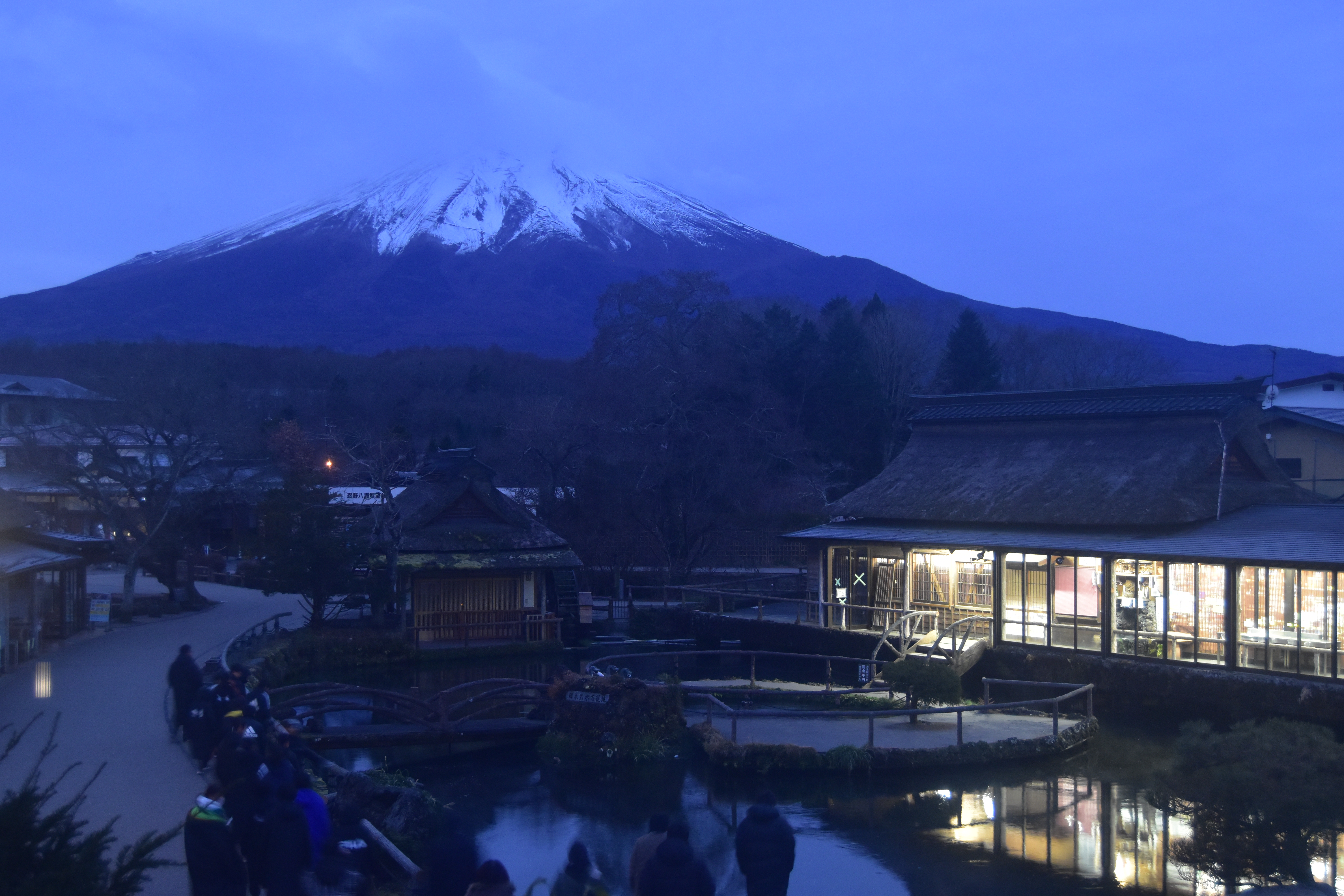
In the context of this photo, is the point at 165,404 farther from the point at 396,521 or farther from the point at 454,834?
the point at 454,834

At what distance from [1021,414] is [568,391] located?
36.8m

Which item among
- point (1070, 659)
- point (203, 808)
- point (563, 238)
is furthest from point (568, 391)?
point (563, 238)

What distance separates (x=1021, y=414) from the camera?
27.0m

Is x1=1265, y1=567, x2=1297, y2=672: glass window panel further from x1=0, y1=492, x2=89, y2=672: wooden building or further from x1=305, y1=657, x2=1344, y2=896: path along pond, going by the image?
x1=0, y1=492, x2=89, y2=672: wooden building

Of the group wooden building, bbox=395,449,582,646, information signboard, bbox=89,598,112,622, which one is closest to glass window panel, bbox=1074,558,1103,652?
wooden building, bbox=395,449,582,646

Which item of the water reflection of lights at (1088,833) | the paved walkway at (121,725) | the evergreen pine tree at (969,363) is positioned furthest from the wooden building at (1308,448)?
the paved walkway at (121,725)

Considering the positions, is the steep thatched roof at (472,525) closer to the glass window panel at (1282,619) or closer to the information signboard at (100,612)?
the information signboard at (100,612)

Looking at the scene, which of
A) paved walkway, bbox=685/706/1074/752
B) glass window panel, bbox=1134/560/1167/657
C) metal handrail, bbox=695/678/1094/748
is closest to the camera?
metal handrail, bbox=695/678/1094/748

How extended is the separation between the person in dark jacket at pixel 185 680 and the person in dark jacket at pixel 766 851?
27.5 feet

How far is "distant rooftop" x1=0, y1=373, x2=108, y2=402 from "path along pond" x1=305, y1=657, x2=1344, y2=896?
41.5 m

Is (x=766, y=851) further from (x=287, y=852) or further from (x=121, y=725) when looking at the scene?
(x=121, y=725)

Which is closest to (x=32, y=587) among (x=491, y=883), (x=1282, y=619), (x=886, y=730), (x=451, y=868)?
(x=886, y=730)

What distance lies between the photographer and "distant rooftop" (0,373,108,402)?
171 feet

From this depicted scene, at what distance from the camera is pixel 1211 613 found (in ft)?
63.9
